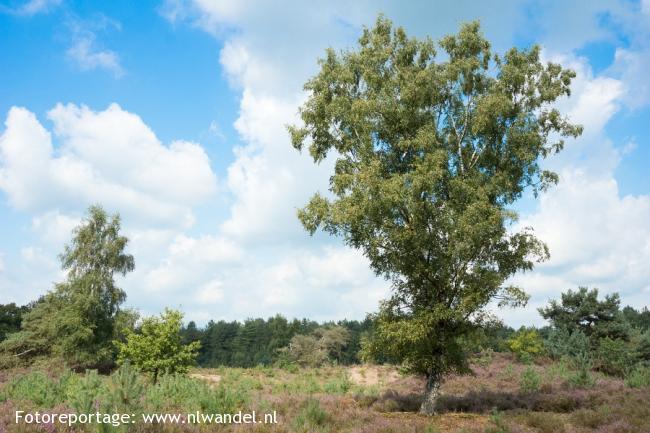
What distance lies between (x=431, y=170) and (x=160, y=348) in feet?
63.8

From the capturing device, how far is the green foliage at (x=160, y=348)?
2672 centimetres

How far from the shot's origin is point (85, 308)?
132 ft

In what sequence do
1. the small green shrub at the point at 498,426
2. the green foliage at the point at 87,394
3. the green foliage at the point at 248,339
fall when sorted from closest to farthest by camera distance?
the green foliage at the point at 87,394
the small green shrub at the point at 498,426
the green foliage at the point at 248,339

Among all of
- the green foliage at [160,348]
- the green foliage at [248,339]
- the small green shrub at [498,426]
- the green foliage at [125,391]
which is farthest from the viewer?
the green foliage at [248,339]

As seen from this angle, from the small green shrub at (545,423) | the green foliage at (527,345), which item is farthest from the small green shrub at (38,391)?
the green foliage at (527,345)

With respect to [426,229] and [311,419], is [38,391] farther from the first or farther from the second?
[426,229]

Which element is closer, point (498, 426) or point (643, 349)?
point (498, 426)

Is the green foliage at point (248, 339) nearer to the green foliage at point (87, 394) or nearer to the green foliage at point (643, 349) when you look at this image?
the green foliage at point (643, 349)

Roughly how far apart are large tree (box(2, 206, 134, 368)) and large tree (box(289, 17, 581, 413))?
3118cm

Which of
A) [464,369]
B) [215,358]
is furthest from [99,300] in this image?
[215,358]

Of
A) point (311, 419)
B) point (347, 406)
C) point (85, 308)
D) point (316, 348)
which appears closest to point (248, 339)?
point (316, 348)

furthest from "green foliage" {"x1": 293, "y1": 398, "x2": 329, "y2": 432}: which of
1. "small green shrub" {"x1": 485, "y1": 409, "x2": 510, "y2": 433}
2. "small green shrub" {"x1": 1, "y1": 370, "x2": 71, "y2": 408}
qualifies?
"small green shrub" {"x1": 1, "y1": 370, "x2": 71, "y2": 408}

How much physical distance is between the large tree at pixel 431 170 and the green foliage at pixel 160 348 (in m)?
13.8

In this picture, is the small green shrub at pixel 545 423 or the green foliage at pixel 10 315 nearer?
the small green shrub at pixel 545 423
